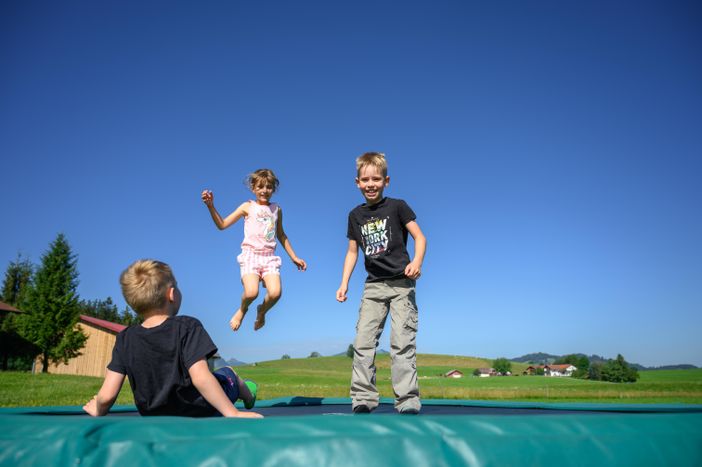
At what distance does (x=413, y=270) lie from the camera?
2771 mm

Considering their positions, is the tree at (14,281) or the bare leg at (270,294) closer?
the bare leg at (270,294)

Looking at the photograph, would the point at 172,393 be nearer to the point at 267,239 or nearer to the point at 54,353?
the point at 267,239

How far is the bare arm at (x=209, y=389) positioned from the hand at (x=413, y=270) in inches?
49.0

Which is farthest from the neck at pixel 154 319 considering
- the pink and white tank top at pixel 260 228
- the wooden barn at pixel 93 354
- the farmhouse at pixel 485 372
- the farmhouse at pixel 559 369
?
the farmhouse at pixel 559 369

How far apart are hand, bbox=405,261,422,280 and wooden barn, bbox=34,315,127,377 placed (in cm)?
2506

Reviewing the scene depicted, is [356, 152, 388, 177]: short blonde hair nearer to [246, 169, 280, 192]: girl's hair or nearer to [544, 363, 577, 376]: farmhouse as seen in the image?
[246, 169, 280, 192]: girl's hair

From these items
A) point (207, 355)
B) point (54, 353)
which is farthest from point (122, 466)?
point (54, 353)

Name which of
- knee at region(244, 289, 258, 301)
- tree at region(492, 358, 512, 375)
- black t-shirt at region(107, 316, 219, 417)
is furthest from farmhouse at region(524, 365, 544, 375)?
black t-shirt at region(107, 316, 219, 417)

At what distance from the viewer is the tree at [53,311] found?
2158cm

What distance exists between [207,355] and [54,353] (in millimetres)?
23564

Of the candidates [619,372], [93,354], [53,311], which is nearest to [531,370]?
[619,372]

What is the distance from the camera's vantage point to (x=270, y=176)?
4121 mm

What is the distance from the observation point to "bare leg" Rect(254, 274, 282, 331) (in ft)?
12.7

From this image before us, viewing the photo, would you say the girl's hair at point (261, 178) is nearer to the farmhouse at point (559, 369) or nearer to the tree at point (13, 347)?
the tree at point (13, 347)
